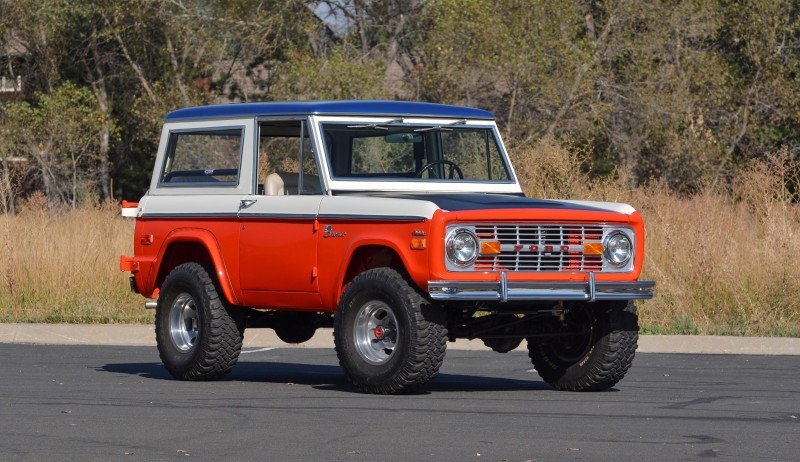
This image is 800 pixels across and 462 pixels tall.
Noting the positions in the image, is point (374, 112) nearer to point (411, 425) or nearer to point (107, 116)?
point (411, 425)

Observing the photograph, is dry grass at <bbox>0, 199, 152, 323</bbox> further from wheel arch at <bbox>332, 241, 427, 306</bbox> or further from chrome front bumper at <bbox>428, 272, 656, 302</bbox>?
chrome front bumper at <bbox>428, 272, 656, 302</bbox>

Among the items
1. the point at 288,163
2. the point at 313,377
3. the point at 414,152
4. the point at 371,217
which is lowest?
the point at 313,377

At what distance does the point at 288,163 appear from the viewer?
1293 centimetres

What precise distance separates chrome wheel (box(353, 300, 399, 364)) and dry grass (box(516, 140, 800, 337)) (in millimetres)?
5982

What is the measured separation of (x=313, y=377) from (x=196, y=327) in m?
1.12

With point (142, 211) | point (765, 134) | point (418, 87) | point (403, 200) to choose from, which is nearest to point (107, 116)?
point (418, 87)

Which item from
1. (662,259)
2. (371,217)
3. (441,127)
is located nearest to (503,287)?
(371,217)

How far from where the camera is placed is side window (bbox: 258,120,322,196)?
12094 mm

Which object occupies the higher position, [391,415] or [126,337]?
[391,415]

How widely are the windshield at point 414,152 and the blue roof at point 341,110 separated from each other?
0.10 metres

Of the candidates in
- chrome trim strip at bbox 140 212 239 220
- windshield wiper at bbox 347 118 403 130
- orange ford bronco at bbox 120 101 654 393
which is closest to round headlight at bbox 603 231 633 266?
orange ford bronco at bbox 120 101 654 393

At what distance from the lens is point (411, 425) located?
9.30 metres

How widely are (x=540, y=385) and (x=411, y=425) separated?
3.45 meters

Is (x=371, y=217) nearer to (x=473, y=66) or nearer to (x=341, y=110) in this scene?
(x=341, y=110)
